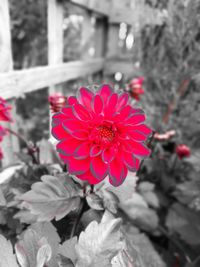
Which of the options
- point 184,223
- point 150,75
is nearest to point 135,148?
point 184,223

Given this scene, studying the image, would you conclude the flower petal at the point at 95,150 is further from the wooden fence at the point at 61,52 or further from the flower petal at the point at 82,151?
the wooden fence at the point at 61,52

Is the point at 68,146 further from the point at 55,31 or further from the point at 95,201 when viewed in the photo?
the point at 55,31

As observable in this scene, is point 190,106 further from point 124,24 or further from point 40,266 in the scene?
point 40,266

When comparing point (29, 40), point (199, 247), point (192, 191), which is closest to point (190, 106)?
point (192, 191)

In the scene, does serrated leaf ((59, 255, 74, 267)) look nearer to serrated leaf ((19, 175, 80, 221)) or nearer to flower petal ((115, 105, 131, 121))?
serrated leaf ((19, 175, 80, 221))

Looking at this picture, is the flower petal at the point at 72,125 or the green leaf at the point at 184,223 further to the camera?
the green leaf at the point at 184,223

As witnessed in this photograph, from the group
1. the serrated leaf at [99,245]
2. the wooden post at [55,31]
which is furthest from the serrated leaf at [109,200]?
the wooden post at [55,31]
